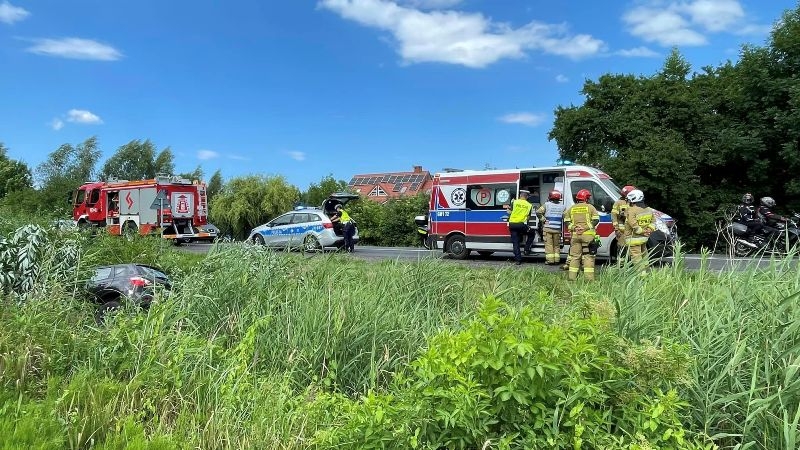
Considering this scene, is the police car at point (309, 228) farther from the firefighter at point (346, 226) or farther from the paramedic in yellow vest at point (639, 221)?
the paramedic in yellow vest at point (639, 221)

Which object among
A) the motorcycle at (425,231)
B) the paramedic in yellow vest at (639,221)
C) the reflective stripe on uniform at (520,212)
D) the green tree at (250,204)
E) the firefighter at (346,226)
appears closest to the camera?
the paramedic in yellow vest at (639,221)

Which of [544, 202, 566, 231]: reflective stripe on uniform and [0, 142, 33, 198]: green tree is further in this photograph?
[0, 142, 33, 198]: green tree

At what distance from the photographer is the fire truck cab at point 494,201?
12336mm

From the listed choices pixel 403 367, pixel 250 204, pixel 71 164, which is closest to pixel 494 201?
pixel 403 367

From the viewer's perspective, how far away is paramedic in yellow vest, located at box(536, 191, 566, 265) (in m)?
11.8

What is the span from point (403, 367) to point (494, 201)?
34.8 feet

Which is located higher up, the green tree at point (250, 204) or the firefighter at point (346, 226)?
the green tree at point (250, 204)

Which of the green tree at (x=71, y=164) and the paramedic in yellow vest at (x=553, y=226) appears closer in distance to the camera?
the paramedic in yellow vest at (x=553, y=226)

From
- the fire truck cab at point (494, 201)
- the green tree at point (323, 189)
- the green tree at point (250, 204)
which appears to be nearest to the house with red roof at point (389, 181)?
the green tree at point (323, 189)

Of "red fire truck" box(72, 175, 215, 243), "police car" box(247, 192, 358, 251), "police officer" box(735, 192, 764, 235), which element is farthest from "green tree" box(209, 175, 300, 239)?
"police officer" box(735, 192, 764, 235)

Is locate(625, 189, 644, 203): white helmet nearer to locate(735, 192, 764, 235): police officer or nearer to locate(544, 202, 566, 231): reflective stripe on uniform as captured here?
locate(544, 202, 566, 231): reflective stripe on uniform

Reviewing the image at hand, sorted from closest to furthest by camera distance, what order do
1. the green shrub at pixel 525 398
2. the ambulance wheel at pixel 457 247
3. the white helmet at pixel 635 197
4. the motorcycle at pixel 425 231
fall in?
the green shrub at pixel 525 398 → the white helmet at pixel 635 197 → the ambulance wheel at pixel 457 247 → the motorcycle at pixel 425 231

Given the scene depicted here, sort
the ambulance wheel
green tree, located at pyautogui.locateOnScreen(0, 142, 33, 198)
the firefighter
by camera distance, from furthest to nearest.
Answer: green tree, located at pyautogui.locateOnScreen(0, 142, 33, 198)
the firefighter
the ambulance wheel

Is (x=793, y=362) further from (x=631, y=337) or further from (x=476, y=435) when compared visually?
(x=476, y=435)
